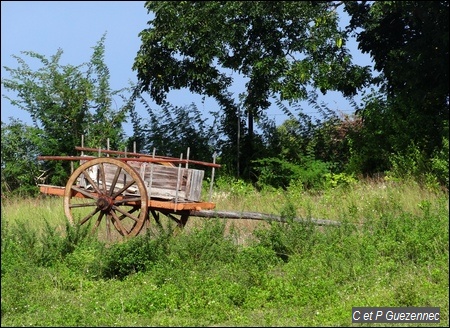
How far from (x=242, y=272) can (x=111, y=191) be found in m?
3.61

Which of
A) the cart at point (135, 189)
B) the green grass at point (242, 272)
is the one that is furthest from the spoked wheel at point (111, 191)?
the green grass at point (242, 272)

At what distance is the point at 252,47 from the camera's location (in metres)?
17.0

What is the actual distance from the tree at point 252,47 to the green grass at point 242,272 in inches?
143

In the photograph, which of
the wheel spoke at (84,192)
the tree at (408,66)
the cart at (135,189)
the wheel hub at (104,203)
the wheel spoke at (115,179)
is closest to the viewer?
the cart at (135,189)

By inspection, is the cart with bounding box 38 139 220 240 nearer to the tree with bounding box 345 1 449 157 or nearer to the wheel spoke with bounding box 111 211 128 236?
the wheel spoke with bounding box 111 211 128 236

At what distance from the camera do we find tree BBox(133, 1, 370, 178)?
1605cm

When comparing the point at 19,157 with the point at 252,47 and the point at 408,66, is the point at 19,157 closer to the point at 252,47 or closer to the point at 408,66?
the point at 252,47

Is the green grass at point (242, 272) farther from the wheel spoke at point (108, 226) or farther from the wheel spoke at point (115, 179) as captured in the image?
the wheel spoke at point (115, 179)

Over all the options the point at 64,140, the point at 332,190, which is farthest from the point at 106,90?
the point at 332,190

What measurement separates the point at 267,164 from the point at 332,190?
266 cm

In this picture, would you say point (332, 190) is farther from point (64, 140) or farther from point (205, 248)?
point (64, 140)

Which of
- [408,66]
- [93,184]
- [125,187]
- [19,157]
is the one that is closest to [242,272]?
[125,187]

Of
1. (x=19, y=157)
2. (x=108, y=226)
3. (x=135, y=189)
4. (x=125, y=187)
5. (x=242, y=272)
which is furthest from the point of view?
(x=19, y=157)

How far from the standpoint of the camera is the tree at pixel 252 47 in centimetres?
1605
